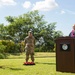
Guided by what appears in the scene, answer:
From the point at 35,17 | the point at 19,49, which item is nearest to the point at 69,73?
the point at 19,49

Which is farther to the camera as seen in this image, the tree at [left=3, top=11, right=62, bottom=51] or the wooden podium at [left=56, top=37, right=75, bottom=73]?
the tree at [left=3, top=11, right=62, bottom=51]

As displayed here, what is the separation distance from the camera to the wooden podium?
34.2ft

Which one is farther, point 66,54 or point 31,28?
point 31,28

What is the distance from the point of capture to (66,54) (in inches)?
417

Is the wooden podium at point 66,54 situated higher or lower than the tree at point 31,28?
lower

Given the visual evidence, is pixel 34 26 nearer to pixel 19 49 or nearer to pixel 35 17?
pixel 35 17

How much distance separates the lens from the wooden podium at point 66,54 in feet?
34.2

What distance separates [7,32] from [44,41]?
7246 mm

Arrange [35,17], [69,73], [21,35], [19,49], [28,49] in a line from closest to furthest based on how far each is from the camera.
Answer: [69,73] → [28,49] → [19,49] → [21,35] → [35,17]

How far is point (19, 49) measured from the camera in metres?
51.2

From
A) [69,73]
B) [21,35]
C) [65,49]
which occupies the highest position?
[21,35]

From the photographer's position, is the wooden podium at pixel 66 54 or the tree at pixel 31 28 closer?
the wooden podium at pixel 66 54

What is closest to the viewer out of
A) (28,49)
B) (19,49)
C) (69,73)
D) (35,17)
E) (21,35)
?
(69,73)

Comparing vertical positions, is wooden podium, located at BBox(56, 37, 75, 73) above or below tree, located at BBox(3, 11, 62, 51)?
below
